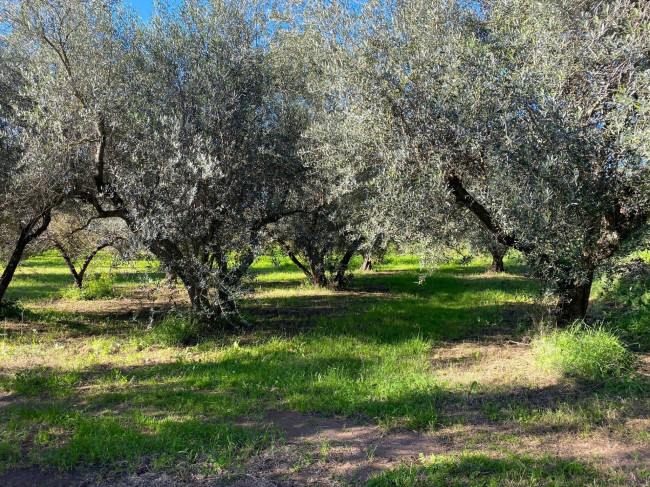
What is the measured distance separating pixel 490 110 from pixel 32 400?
731cm

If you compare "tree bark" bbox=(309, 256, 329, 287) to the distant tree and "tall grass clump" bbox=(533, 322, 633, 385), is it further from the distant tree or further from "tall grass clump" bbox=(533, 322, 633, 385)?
"tall grass clump" bbox=(533, 322, 633, 385)

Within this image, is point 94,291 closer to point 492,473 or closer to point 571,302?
point 571,302

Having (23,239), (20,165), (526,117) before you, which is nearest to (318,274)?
(23,239)

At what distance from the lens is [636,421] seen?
212 inches

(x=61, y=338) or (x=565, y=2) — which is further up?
(x=565, y=2)

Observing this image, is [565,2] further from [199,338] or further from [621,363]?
[199,338]

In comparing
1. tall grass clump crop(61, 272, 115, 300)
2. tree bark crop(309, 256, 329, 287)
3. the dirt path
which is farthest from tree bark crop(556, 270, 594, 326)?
tall grass clump crop(61, 272, 115, 300)

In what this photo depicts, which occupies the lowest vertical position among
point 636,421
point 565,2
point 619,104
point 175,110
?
point 636,421

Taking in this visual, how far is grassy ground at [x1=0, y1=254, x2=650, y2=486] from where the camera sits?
15.2 feet

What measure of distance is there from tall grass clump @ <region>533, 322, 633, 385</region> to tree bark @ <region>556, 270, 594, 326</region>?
1.17 meters

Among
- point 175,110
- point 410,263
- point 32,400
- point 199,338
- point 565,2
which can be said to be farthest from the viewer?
point 410,263

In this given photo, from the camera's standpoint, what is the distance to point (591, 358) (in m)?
6.72

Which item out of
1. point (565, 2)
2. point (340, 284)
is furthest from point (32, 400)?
point (340, 284)

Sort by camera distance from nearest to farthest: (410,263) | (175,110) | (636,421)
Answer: (636,421)
(175,110)
(410,263)
